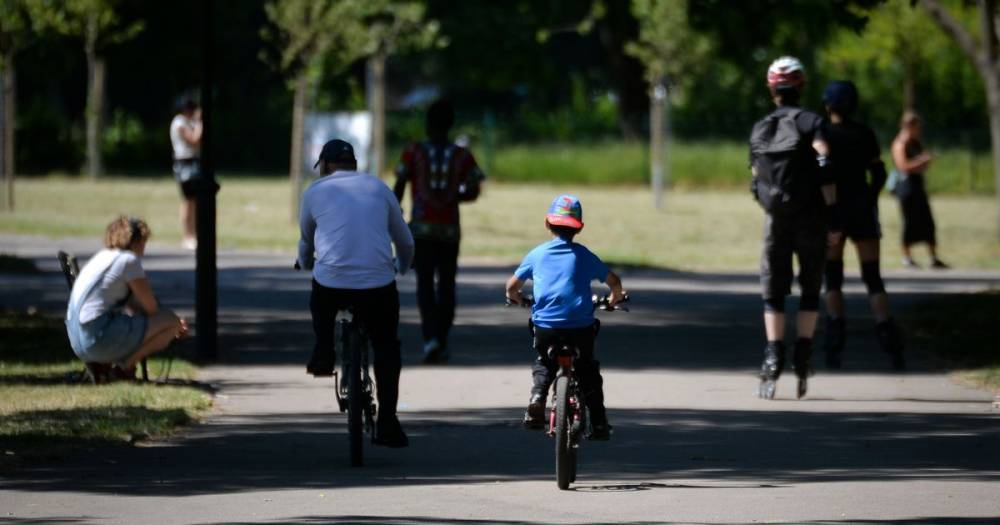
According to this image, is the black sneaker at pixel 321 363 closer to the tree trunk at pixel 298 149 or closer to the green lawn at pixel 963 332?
the green lawn at pixel 963 332

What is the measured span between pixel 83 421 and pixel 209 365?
3.37 meters

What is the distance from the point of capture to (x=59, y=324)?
52.7 ft

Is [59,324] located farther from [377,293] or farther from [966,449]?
[966,449]

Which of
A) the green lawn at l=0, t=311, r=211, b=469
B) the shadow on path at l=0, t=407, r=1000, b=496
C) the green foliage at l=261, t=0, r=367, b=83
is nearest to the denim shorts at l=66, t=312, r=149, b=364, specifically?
the green lawn at l=0, t=311, r=211, b=469

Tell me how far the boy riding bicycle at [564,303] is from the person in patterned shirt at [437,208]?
4.62 meters

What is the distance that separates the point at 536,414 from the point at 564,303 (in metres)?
0.54

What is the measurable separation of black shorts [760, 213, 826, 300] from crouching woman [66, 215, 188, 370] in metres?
3.59

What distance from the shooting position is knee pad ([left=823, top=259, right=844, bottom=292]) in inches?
545

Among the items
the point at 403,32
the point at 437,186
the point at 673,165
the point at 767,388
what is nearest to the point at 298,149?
the point at 403,32

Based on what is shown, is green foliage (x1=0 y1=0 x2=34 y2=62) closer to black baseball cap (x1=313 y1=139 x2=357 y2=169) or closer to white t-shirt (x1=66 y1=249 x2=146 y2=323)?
white t-shirt (x1=66 y1=249 x2=146 y2=323)

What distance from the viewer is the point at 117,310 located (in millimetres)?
12289

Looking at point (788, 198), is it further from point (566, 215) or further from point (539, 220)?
point (539, 220)

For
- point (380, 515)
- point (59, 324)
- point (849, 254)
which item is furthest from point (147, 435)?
point (849, 254)

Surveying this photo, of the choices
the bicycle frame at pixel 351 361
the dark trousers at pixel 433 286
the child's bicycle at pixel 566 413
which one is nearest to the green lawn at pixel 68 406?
the bicycle frame at pixel 351 361
